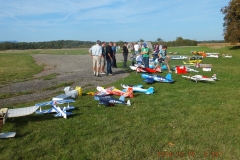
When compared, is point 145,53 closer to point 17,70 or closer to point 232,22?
point 17,70

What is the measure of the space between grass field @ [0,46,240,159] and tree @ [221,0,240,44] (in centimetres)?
3753

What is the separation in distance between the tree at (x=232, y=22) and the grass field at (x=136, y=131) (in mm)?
37525

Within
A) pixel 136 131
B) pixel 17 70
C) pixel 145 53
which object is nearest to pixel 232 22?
pixel 145 53

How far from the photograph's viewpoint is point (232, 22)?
42719 mm

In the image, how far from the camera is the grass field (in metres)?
Result: 4.57

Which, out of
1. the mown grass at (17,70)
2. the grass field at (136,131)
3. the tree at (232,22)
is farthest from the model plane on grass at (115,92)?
A: the tree at (232,22)

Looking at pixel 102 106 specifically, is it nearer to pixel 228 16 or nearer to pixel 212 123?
pixel 212 123

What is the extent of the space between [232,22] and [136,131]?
44920 mm

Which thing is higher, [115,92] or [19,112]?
[19,112]

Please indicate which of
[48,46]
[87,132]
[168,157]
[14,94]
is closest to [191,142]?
[168,157]

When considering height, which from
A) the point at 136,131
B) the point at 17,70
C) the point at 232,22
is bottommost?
the point at 136,131

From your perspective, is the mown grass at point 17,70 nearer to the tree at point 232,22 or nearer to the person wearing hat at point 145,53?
the person wearing hat at point 145,53

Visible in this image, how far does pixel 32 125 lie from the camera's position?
609cm

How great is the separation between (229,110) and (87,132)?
4.64m
